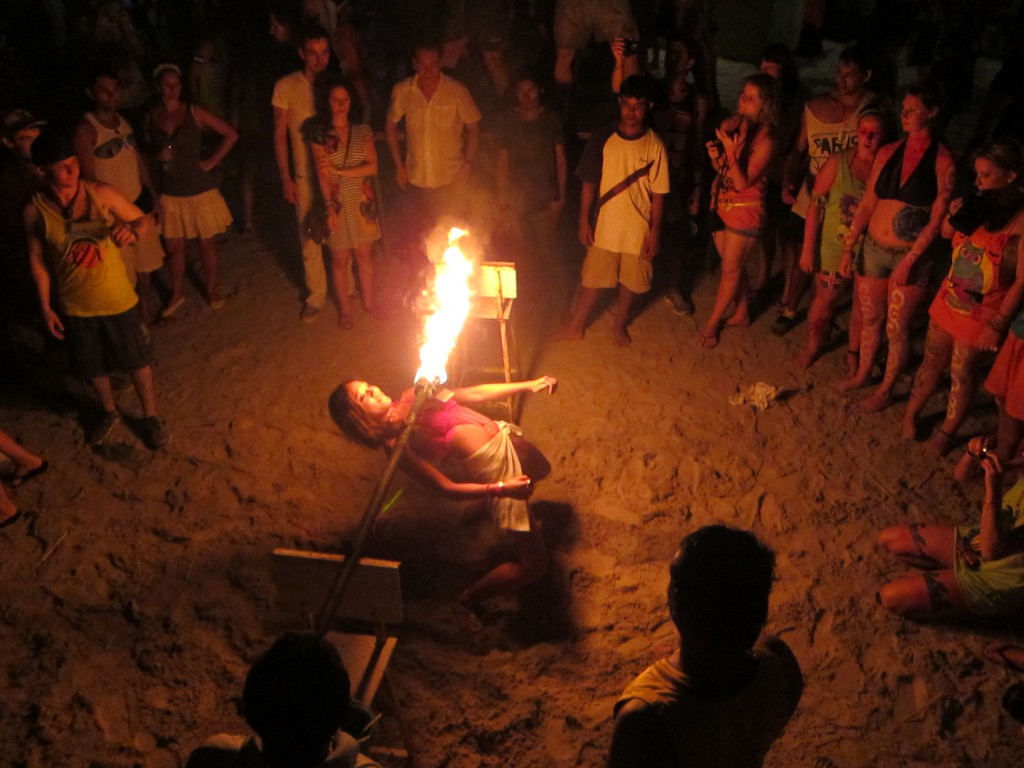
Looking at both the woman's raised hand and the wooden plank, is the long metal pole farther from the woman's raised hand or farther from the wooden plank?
the woman's raised hand

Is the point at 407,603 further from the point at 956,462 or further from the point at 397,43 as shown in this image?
the point at 397,43

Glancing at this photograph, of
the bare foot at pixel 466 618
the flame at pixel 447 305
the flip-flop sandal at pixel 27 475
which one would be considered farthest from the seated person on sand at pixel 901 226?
the flip-flop sandal at pixel 27 475

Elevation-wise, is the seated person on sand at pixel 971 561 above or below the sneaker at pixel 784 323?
above

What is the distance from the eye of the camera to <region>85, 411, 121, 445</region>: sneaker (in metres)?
6.07

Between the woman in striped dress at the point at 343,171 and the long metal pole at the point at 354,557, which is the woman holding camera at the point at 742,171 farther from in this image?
the long metal pole at the point at 354,557

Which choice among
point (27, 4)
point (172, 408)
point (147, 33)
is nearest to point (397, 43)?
point (147, 33)

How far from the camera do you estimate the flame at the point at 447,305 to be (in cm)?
460

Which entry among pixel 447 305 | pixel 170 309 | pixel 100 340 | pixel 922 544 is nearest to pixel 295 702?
pixel 447 305

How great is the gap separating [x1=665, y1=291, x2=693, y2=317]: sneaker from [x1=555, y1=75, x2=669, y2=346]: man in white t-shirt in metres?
0.76

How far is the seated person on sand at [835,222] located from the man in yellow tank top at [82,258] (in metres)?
4.82

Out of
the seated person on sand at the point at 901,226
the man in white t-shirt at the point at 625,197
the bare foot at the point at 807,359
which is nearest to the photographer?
the seated person on sand at the point at 901,226

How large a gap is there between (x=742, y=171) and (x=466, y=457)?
3.34 metres

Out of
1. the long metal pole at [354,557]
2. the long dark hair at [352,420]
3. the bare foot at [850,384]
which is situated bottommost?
the bare foot at [850,384]

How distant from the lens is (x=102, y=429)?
6109 millimetres
